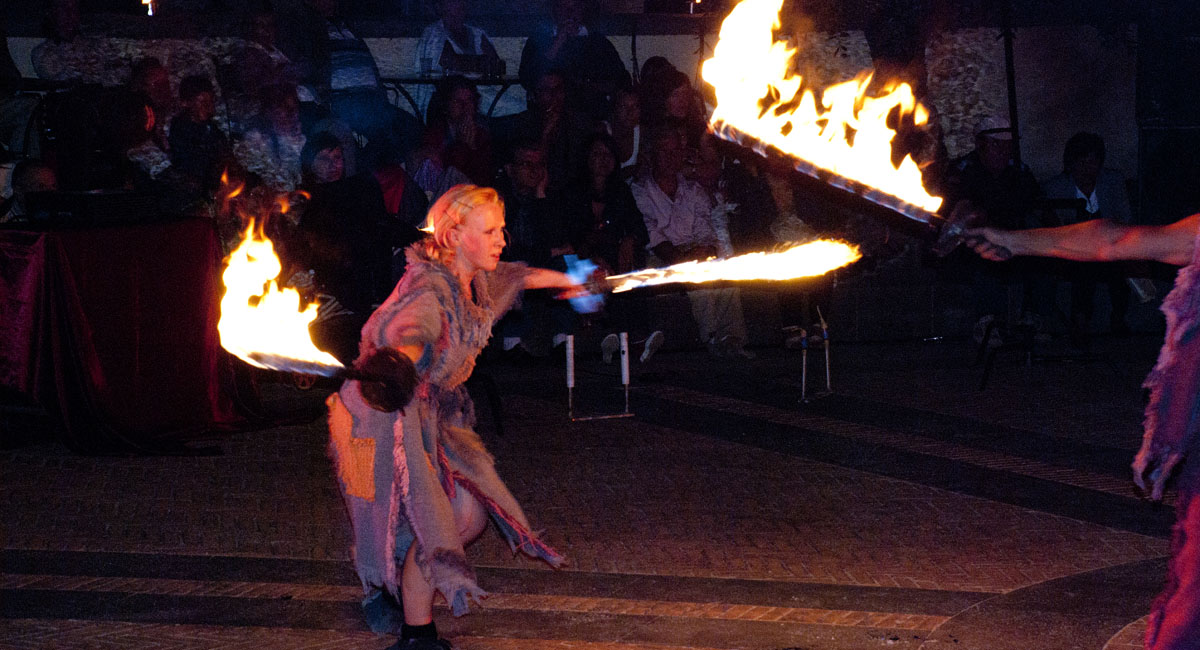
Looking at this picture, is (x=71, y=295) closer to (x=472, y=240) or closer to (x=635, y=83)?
(x=472, y=240)

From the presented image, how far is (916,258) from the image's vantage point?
46.7 feet

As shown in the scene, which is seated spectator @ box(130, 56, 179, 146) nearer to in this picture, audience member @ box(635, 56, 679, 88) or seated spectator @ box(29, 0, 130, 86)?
seated spectator @ box(29, 0, 130, 86)

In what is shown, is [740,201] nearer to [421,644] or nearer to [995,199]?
[995,199]

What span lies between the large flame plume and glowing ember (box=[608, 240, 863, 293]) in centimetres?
158

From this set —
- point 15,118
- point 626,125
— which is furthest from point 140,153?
point 626,125

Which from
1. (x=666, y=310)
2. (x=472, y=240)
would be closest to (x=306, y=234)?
(x=666, y=310)

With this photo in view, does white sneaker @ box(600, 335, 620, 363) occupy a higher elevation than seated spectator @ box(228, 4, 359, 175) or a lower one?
lower

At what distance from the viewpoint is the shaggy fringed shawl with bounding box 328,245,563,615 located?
209 inches

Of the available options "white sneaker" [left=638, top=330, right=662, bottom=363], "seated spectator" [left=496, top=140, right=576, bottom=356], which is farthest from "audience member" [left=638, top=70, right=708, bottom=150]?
"white sneaker" [left=638, top=330, right=662, bottom=363]

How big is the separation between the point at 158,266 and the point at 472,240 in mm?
4920

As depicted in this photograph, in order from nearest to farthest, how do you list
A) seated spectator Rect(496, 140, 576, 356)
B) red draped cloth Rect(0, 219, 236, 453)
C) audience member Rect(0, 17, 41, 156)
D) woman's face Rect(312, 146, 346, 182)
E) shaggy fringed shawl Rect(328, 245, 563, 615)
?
shaggy fringed shawl Rect(328, 245, 563, 615) < red draped cloth Rect(0, 219, 236, 453) < woman's face Rect(312, 146, 346, 182) < seated spectator Rect(496, 140, 576, 356) < audience member Rect(0, 17, 41, 156)

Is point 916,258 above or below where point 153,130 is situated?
below

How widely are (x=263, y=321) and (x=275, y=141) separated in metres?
8.30

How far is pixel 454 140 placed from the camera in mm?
12719
